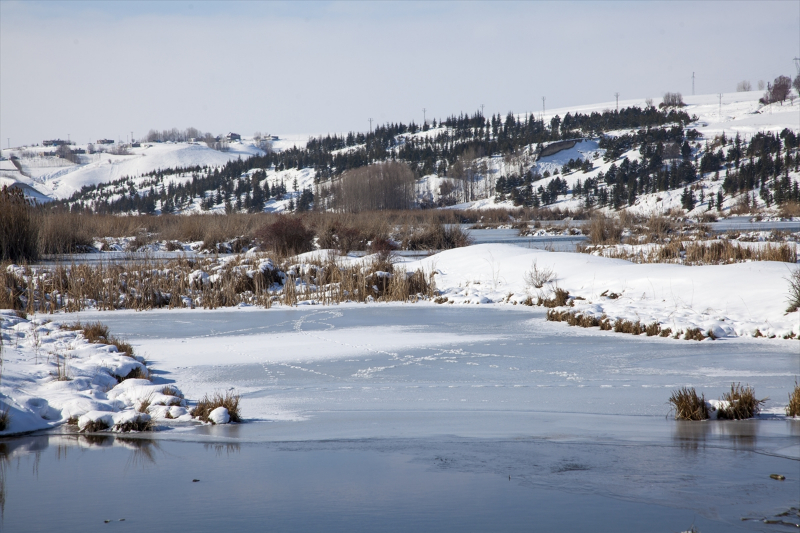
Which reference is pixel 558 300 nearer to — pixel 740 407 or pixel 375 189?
pixel 740 407

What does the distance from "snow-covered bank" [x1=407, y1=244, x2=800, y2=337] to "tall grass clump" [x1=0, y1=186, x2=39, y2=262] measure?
41.5ft

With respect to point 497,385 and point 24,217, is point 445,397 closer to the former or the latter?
point 497,385

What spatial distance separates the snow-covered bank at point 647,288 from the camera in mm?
11008

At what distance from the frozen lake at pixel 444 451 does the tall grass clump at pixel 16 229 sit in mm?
14350

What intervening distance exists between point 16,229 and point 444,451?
20.3 metres

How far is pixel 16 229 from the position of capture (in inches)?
832

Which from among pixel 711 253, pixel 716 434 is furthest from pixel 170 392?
pixel 711 253

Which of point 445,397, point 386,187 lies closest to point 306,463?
point 445,397

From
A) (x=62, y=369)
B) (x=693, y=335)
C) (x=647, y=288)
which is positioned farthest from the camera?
(x=647, y=288)

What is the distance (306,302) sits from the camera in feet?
54.3

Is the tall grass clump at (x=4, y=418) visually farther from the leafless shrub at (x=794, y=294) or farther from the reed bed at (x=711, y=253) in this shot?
the reed bed at (x=711, y=253)

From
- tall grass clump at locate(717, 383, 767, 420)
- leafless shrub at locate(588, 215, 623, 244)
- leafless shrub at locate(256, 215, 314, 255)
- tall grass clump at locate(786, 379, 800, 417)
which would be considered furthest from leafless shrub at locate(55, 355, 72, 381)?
leafless shrub at locate(588, 215, 623, 244)

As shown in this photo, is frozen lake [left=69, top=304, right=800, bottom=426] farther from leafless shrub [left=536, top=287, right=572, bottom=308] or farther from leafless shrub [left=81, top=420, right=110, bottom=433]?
leafless shrub [left=81, top=420, right=110, bottom=433]

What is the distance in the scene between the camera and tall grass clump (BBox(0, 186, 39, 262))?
2077 centimetres
